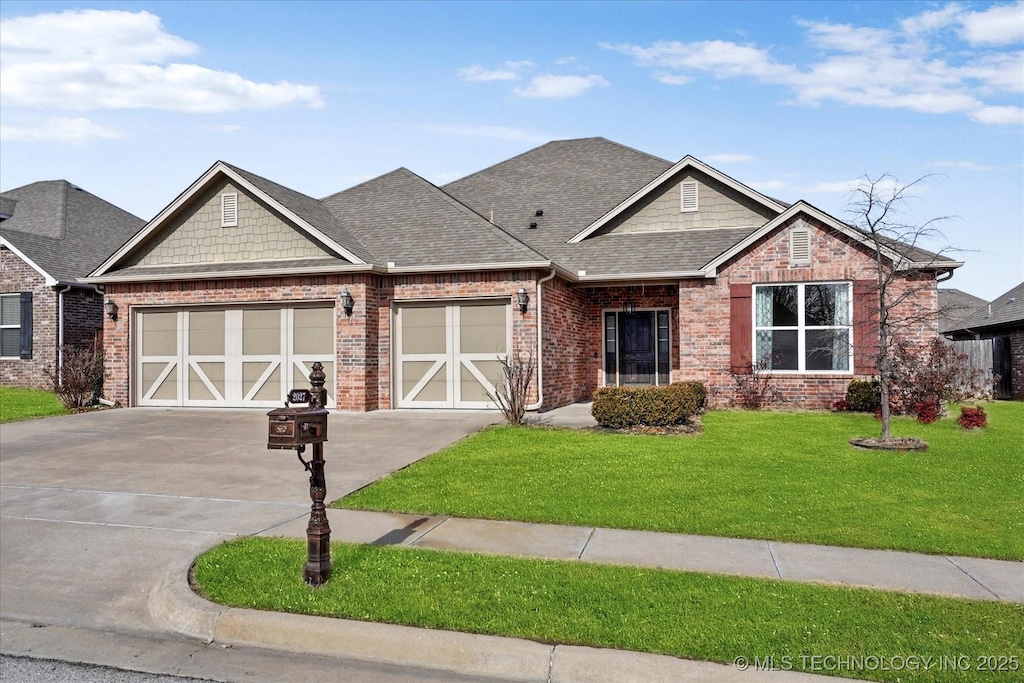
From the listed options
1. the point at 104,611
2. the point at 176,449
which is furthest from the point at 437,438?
the point at 104,611

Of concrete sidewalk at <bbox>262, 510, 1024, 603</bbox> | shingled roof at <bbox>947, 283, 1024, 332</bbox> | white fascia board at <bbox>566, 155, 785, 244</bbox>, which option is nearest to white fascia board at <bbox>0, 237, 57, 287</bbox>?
white fascia board at <bbox>566, 155, 785, 244</bbox>

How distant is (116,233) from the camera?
27188 mm

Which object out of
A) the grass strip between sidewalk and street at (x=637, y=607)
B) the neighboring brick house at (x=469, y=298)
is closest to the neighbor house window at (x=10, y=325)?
the neighboring brick house at (x=469, y=298)

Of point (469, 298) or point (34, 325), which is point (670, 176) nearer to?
point (469, 298)

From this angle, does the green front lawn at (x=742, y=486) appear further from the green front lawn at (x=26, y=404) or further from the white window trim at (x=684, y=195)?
the green front lawn at (x=26, y=404)

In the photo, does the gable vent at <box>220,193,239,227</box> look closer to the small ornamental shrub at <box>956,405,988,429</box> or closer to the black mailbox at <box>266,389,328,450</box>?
the black mailbox at <box>266,389,328,450</box>

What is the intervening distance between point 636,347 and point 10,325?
1926 cm

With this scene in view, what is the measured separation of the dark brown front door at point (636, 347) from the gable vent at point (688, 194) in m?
3.13

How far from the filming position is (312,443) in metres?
5.09

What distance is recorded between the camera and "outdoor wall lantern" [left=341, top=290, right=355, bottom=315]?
608 inches

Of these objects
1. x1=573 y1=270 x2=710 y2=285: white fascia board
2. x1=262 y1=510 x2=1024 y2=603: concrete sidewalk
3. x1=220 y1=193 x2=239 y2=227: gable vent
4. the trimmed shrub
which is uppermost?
x1=220 y1=193 x2=239 y2=227: gable vent

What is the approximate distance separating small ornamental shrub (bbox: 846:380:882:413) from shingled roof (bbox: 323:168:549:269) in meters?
7.17

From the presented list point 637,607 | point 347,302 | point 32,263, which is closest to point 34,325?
point 32,263

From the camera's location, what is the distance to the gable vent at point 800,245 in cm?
1548
